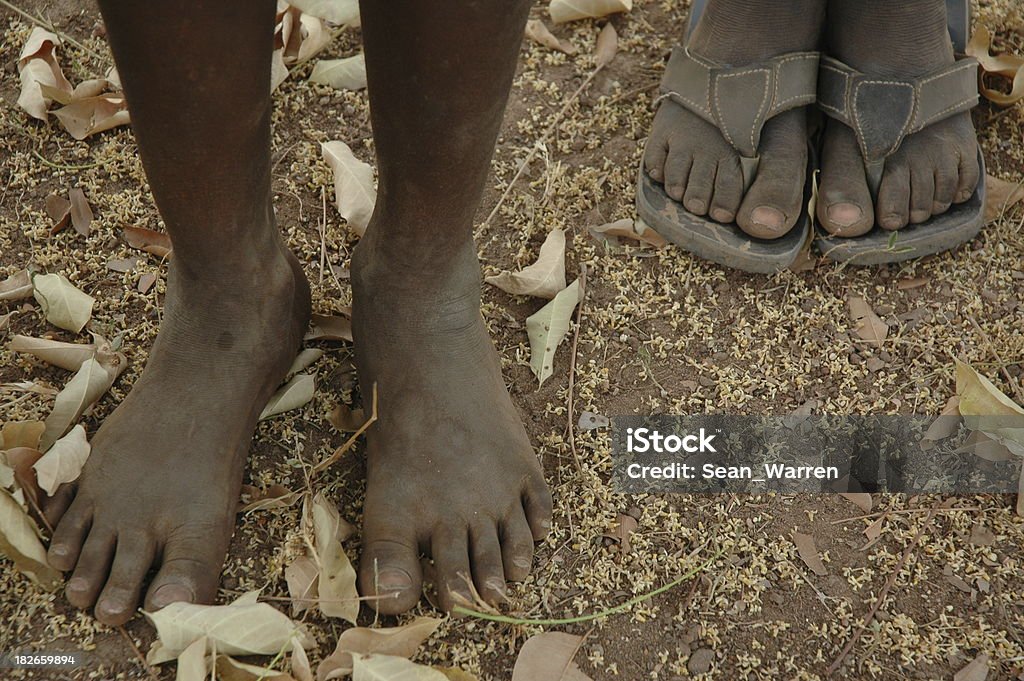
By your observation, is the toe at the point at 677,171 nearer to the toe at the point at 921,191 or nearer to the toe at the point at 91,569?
the toe at the point at 921,191

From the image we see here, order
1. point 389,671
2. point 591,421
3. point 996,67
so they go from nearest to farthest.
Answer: point 389,671
point 591,421
point 996,67

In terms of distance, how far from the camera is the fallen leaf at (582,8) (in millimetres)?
1793

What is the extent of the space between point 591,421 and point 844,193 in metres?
0.58

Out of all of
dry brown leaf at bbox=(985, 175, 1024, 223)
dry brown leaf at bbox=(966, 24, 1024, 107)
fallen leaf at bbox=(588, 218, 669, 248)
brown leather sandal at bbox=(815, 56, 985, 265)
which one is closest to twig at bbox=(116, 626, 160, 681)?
fallen leaf at bbox=(588, 218, 669, 248)

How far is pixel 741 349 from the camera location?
1435 millimetres

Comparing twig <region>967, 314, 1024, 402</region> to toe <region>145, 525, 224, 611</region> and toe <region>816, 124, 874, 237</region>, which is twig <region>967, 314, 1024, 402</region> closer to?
toe <region>816, 124, 874, 237</region>

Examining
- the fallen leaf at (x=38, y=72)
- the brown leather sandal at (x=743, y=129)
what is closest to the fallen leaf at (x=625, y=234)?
the brown leather sandal at (x=743, y=129)

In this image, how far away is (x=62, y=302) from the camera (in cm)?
134

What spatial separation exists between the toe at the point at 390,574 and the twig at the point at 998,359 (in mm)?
928

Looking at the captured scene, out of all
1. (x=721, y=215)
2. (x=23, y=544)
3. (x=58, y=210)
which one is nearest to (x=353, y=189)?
(x=58, y=210)

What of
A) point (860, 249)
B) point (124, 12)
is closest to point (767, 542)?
point (860, 249)

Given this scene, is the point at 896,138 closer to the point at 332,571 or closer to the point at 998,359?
the point at 998,359

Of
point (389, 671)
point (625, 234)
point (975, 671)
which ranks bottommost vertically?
point (975, 671)

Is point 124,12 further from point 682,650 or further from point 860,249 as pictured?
point 860,249
